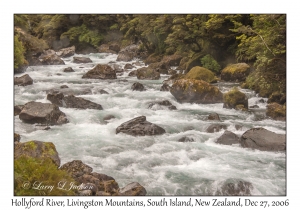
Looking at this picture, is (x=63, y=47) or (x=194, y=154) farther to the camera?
(x=63, y=47)

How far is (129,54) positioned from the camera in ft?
95.3

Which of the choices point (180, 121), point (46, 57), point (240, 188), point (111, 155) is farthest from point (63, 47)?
point (240, 188)

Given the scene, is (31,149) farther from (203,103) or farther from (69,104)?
(203,103)

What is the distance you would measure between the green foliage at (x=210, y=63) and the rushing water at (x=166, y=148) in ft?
19.0

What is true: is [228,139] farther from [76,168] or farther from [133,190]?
[76,168]

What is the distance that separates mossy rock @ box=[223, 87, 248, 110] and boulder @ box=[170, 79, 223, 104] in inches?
25.4

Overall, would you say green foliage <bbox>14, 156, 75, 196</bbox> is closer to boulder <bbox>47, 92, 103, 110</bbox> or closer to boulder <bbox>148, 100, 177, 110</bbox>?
boulder <bbox>47, 92, 103, 110</bbox>

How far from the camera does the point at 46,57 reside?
2570 cm

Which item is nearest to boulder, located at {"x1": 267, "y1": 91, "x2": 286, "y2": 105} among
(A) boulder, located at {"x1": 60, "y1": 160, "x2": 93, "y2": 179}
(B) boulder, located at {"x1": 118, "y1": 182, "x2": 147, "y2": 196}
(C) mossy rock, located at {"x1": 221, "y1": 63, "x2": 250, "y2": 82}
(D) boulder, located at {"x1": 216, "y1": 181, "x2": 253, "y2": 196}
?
(C) mossy rock, located at {"x1": 221, "y1": 63, "x2": 250, "y2": 82}

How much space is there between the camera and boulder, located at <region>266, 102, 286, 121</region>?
482 inches

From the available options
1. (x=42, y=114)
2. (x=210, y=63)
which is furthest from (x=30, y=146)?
(x=210, y=63)

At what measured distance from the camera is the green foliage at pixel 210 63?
21094 mm

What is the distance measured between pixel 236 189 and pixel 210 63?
14.7 metres
